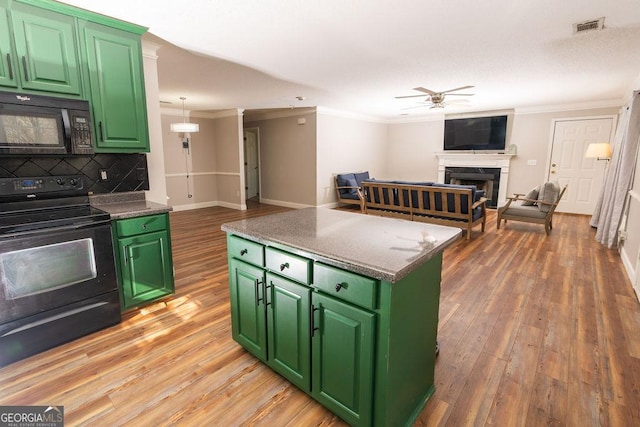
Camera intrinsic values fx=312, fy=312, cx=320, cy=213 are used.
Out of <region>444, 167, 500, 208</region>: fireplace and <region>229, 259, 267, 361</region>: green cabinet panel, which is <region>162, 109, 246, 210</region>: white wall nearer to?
<region>444, 167, 500, 208</region>: fireplace

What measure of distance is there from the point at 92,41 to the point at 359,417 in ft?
10.3

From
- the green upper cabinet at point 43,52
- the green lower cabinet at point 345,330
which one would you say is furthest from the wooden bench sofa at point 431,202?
the green upper cabinet at point 43,52

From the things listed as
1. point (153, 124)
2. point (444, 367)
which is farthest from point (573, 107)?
point (153, 124)

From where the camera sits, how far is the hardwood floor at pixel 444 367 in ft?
5.27

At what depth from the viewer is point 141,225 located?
2484mm

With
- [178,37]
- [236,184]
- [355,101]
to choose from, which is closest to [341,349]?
[178,37]

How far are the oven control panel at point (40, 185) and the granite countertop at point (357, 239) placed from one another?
5.09 ft

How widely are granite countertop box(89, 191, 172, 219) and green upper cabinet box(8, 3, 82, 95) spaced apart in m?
Result: 0.88

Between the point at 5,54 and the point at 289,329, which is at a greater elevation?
the point at 5,54

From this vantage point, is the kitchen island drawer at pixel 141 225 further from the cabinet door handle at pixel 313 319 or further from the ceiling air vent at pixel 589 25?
the ceiling air vent at pixel 589 25

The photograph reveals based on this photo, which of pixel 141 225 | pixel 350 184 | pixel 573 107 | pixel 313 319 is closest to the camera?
pixel 313 319

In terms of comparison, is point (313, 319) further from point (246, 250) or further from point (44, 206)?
point (44, 206)

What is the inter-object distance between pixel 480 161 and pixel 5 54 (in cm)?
818

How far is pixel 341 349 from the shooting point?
1421mm
